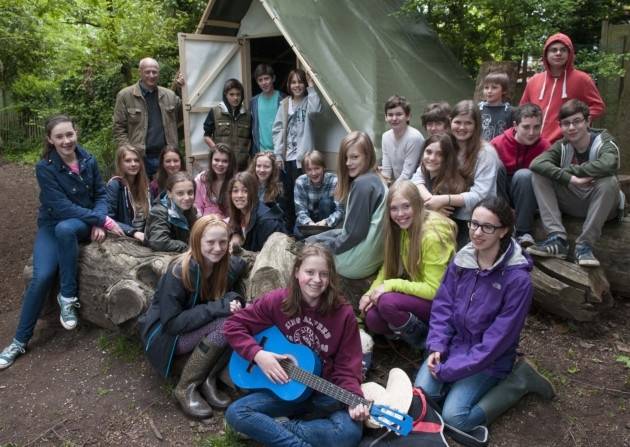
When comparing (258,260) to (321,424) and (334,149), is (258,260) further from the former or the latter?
(334,149)

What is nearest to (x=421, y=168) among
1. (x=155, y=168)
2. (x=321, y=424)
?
(x=321, y=424)

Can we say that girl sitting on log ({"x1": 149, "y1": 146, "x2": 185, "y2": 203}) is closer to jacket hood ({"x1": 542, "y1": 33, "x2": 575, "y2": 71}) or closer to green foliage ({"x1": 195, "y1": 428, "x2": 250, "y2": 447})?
green foliage ({"x1": 195, "y1": 428, "x2": 250, "y2": 447})

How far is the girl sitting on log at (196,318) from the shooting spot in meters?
3.36

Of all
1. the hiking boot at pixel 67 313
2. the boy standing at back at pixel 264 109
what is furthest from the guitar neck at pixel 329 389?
the boy standing at back at pixel 264 109

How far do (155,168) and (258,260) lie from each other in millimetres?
2999

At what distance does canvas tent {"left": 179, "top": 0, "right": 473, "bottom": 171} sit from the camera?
243 inches

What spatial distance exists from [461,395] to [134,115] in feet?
15.6

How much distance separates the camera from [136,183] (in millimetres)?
4973

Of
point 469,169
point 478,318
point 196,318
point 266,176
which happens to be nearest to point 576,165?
point 469,169

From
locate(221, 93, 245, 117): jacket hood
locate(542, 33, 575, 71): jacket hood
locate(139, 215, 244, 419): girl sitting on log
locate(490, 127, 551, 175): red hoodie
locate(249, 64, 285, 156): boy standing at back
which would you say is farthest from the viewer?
locate(221, 93, 245, 117): jacket hood

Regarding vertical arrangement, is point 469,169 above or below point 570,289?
above

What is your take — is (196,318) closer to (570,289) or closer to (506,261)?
(506,261)

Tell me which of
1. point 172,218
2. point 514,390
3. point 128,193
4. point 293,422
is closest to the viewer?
point 293,422

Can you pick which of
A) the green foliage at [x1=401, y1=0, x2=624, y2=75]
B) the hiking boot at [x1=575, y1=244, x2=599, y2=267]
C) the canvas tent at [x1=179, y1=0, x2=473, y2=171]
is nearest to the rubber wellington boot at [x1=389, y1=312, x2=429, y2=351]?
the hiking boot at [x1=575, y1=244, x2=599, y2=267]
